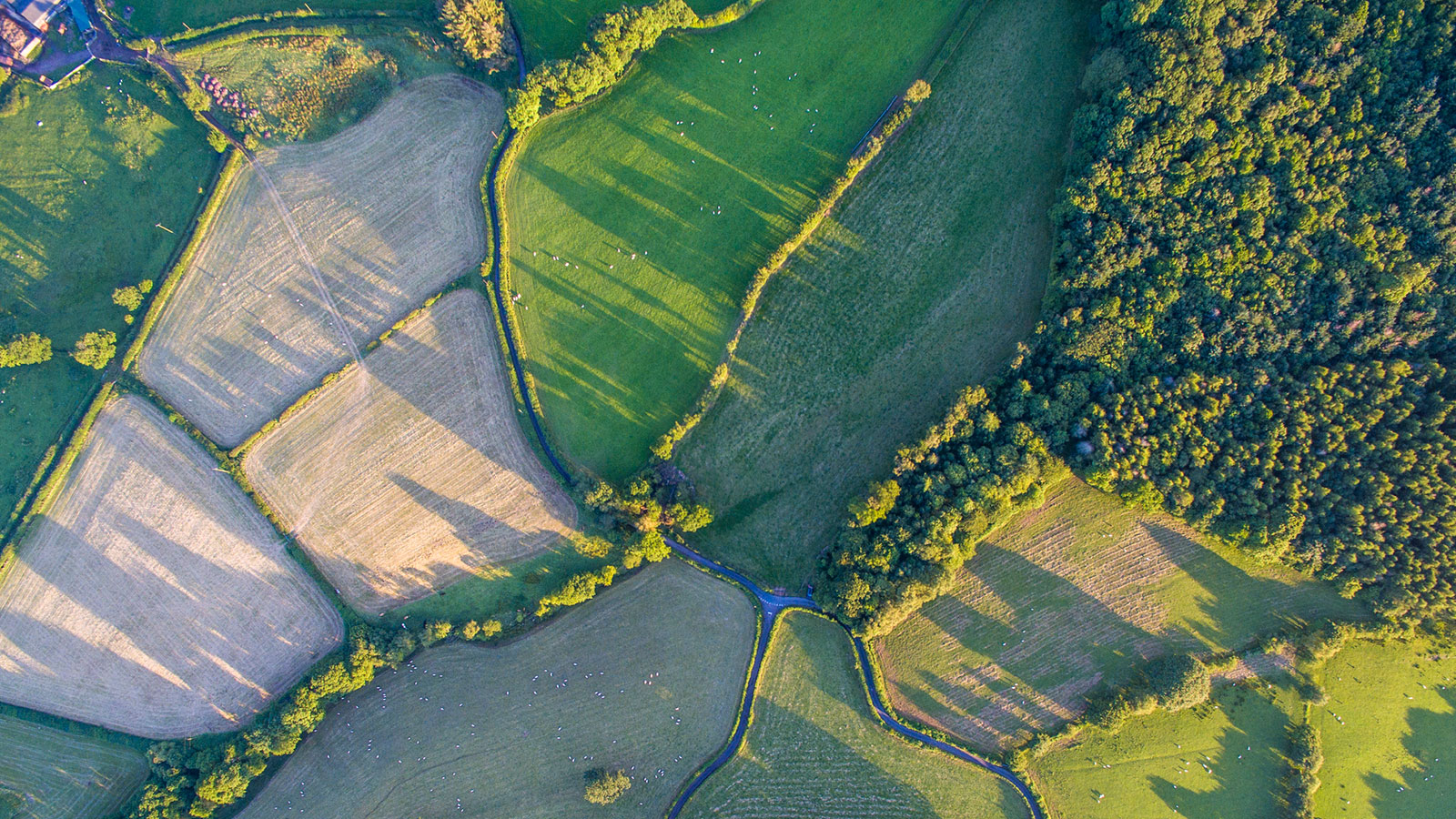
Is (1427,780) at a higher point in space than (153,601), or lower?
lower

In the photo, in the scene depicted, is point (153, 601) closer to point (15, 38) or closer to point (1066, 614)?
point (15, 38)

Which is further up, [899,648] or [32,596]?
[899,648]

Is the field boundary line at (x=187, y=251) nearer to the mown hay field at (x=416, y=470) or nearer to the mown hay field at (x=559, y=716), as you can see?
the mown hay field at (x=416, y=470)

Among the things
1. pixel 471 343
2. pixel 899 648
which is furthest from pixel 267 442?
pixel 899 648

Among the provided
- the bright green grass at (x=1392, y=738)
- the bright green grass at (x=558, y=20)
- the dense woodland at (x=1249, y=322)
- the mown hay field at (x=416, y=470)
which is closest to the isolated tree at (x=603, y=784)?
the mown hay field at (x=416, y=470)

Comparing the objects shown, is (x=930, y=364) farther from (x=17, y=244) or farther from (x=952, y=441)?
(x=17, y=244)

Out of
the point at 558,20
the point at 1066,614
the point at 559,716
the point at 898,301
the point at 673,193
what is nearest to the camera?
the point at 1066,614

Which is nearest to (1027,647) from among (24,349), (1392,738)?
(1392,738)
